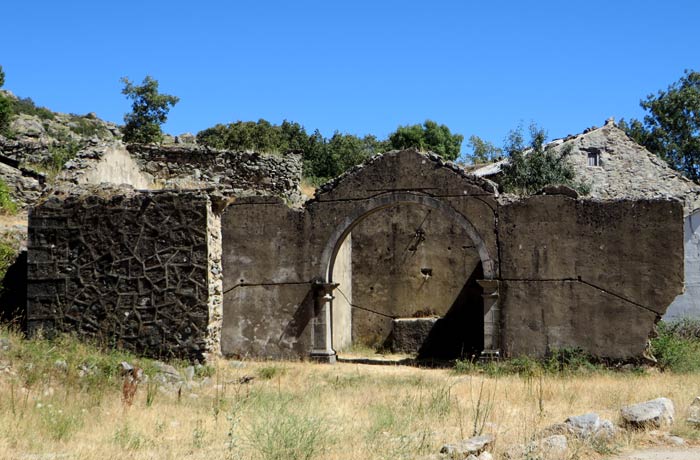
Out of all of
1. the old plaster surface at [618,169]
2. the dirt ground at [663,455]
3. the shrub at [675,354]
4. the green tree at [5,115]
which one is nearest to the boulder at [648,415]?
the dirt ground at [663,455]

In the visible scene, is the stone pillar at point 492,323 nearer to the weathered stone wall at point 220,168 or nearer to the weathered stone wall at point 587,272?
the weathered stone wall at point 587,272

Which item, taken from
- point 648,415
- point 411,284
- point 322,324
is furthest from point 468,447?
point 411,284

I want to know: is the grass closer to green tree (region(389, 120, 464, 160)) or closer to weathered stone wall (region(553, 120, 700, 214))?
weathered stone wall (region(553, 120, 700, 214))

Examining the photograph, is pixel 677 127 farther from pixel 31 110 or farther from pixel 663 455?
pixel 31 110

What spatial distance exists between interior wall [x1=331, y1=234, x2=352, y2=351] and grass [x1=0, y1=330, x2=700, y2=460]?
13.9ft

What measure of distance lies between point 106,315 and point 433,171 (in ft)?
22.7

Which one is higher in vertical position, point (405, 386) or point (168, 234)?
point (168, 234)

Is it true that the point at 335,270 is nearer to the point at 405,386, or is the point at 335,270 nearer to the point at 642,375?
the point at 405,386

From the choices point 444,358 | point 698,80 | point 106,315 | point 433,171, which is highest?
point 698,80

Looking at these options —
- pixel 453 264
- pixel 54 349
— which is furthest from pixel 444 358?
pixel 54 349

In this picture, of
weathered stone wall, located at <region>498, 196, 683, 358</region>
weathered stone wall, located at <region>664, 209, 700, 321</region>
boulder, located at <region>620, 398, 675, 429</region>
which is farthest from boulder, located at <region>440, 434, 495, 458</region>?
weathered stone wall, located at <region>664, 209, 700, 321</region>

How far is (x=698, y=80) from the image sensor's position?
34000 mm

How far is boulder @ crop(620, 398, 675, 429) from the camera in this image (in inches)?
327

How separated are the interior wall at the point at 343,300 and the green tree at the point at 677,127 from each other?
19.0m
